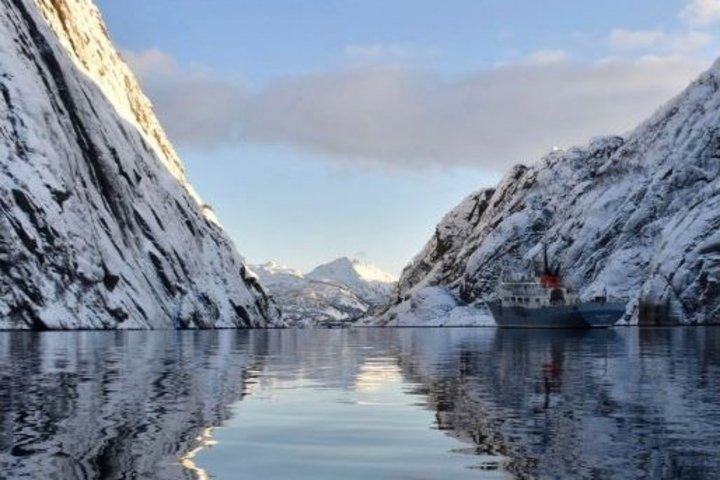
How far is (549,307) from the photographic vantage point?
16300 cm

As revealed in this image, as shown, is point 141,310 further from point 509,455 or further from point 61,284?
point 509,455

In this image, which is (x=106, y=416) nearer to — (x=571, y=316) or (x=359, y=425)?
(x=359, y=425)

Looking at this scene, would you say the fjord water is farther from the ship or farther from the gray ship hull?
the ship

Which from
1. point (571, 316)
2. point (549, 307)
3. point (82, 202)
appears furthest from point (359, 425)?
point (549, 307)

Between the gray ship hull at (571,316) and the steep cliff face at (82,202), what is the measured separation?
63392 mm

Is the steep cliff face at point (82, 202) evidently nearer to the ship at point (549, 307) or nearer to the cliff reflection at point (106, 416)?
the ship at point (549, 307)

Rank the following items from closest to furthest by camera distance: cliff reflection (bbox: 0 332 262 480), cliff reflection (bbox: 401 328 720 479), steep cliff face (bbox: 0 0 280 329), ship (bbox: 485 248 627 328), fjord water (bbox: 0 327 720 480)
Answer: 1. cliff reflection (bbox: 0 332 262 480)
2. fjord water (bbox: 0 327 720 480)
3. cliff reflection (bbox: 401 328 720 479)
4. steep cliff face (bbox: 0 0 280 329)
5. ship (bbox: 485 248 627 328)

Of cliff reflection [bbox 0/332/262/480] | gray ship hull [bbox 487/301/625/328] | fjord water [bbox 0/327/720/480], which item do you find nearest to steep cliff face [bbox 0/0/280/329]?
gray ship hull [bbox 487/301/625/328]

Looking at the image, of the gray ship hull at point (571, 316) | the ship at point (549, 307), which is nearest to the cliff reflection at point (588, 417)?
the gray ship hull at point (571, 316)

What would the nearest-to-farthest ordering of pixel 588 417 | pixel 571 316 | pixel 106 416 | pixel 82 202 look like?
pixel 106 416 < pixel 588 417 < pixel 82 202 < pixel 571 316

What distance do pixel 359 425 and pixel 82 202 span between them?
5335 inches

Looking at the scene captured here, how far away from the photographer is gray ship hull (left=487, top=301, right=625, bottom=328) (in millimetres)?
156000

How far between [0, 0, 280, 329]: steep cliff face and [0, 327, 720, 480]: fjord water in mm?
99716

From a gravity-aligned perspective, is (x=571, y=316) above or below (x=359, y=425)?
below
